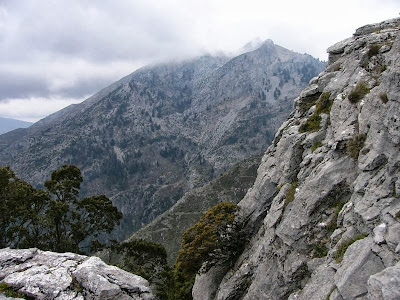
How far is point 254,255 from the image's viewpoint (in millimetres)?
28297

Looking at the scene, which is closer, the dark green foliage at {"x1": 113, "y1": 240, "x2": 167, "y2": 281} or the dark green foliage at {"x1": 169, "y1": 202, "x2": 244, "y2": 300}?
the dark green foliage at {"x1": 169, "y1": 202, "x2": 244, "y2": 300}

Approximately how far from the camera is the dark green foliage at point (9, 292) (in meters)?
19.3

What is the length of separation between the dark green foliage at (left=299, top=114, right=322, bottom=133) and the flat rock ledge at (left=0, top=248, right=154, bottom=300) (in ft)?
67.6

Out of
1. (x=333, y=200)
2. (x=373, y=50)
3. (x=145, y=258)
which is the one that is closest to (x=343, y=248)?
(x=333, y=200)

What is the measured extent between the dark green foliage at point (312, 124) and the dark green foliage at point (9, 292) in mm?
26992

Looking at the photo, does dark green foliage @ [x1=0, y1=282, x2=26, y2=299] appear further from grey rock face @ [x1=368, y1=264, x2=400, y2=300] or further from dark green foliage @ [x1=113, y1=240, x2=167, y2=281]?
dark green foliage @ [x1=113, y1=240, x2=167, y2=281]

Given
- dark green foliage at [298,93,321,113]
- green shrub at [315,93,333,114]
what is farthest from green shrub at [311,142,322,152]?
dark green foliage at [298,93,321,113]

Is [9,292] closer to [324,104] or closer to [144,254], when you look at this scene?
[324,104]

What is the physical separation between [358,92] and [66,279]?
85.6 ft

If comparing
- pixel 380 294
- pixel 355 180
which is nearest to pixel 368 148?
pixel 355 180

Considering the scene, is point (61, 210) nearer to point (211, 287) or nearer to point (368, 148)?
point (211, 287)

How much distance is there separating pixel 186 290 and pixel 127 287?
24.4m

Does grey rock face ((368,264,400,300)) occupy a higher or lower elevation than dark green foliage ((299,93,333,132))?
lower

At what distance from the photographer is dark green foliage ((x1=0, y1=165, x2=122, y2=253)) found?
1660 inches
